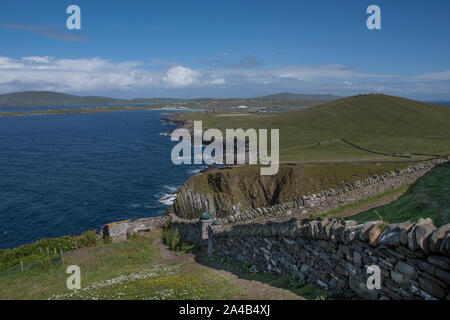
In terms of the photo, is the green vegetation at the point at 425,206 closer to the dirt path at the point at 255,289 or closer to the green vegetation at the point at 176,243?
the dirt path at the point at 255,289

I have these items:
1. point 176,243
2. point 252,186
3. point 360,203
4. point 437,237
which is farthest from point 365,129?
point 437,237

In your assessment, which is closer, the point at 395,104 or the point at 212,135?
the point at 395,104

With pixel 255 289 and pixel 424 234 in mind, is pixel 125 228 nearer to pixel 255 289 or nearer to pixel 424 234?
pixel 255 289

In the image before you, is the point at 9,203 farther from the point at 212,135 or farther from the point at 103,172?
the point at 212,135

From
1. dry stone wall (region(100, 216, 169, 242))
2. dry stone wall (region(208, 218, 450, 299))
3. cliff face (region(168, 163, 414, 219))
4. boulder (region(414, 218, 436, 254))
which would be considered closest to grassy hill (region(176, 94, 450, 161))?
cliff face (region(168, 163, 414, 219))

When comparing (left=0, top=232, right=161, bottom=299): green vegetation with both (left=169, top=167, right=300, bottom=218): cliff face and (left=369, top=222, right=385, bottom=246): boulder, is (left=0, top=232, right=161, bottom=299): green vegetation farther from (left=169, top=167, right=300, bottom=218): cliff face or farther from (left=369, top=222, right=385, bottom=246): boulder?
(left=169, top=167, right=300, bottom=218): cliff face

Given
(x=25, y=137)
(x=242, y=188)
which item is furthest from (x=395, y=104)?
(x=25, y=137)
